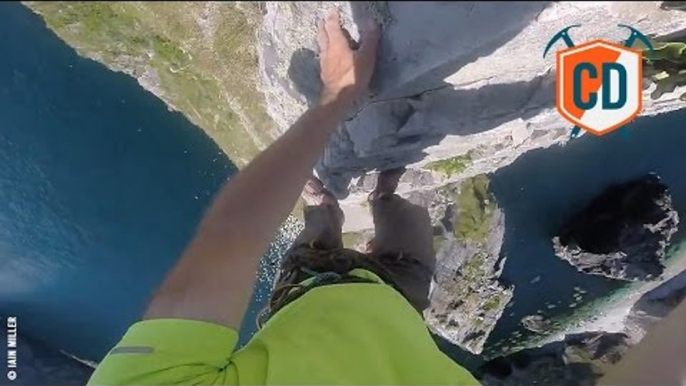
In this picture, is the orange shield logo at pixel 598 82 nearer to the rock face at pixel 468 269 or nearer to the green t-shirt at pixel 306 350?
the green t-shirt at pixel 306 350

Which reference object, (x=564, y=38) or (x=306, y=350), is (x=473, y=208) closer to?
(x=564, y=38)

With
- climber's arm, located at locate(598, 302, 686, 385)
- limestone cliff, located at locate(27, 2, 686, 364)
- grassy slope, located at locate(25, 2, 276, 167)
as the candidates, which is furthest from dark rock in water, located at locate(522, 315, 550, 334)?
grassy slope, located at locate(25, 2, 276, 167)

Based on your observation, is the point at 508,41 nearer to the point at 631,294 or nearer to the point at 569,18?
the point at 569,18

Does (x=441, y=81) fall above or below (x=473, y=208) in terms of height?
above

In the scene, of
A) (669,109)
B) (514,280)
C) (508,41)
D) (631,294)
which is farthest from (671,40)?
(631,294)

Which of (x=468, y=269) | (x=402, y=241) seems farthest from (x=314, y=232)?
(x=468, y=269)

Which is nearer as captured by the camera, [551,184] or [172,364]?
[172,364]

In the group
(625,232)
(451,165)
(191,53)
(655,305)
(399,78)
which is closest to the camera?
(399,78)
